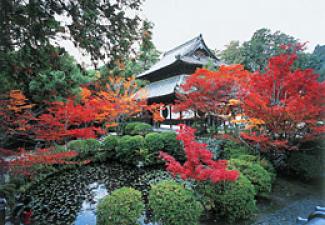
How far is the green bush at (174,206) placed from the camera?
10.5ft

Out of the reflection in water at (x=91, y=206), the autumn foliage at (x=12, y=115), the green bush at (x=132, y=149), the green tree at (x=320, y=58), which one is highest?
the green tree at (x=320, y=58)

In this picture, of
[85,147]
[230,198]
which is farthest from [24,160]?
[230,198]

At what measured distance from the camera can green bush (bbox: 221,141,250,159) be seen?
6738mm

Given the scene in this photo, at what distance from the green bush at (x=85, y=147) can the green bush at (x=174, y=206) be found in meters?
6.93

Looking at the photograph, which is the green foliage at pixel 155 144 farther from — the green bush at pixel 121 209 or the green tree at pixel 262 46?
the green tree at pixel 262 46

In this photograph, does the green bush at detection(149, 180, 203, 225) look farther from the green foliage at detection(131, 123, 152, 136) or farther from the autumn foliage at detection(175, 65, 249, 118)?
the green foliage at detection(131, 123, 152, 136)

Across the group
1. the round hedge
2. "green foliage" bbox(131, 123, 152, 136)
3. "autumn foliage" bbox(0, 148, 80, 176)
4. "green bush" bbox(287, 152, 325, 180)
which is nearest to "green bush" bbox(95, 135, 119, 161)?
"autumn foliage" bbox(0, 148, 80, 176)

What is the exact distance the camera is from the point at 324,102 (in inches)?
204

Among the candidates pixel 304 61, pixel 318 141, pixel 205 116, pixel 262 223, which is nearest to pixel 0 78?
pixel 262 223

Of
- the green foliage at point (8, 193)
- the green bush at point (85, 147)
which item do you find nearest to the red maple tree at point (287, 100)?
the green foliage at point (8, 193)

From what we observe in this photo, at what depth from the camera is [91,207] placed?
5164 millimetres

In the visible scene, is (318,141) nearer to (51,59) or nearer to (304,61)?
(51,59)

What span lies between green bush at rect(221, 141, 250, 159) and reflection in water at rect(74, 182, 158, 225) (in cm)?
426

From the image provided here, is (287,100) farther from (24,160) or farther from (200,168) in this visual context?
(24,160)
